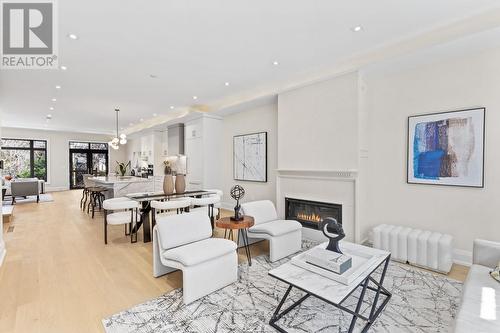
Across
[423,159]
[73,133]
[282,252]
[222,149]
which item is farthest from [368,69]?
[73,133]

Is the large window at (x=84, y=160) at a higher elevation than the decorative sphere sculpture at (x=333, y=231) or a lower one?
higher

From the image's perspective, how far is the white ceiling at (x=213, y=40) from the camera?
257 centimetres

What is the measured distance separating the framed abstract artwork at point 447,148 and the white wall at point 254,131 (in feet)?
9.13

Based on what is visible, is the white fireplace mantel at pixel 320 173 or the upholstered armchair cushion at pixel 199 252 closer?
the upholstered armchair cushion at pixel 199 252

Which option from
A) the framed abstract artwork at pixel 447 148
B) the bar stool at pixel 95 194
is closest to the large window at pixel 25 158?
the bar stool at pixel 95 194

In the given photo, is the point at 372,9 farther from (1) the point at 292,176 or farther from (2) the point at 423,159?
(1) the point at 292,176

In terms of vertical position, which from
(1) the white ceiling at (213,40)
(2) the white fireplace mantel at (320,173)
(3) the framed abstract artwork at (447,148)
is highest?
(1) the white ceiling at (213,40)

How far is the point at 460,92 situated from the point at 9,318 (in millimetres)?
5710

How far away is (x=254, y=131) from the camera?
6016mm

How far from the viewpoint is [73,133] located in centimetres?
1178

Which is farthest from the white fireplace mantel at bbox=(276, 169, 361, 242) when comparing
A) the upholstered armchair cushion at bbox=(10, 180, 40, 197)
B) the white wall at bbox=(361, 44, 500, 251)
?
Result: the upholstered armchair cushion at bbox=(10, 180, 40, 197)

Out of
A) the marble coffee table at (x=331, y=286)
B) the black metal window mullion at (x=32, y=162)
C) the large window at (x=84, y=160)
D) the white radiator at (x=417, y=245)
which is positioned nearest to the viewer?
the marble coffee table at (x=331, y=286)

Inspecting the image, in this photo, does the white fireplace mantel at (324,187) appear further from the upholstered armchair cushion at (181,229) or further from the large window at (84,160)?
the large window at (84,160)

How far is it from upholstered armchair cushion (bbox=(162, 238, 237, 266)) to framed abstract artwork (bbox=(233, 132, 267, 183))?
10.6 ft
